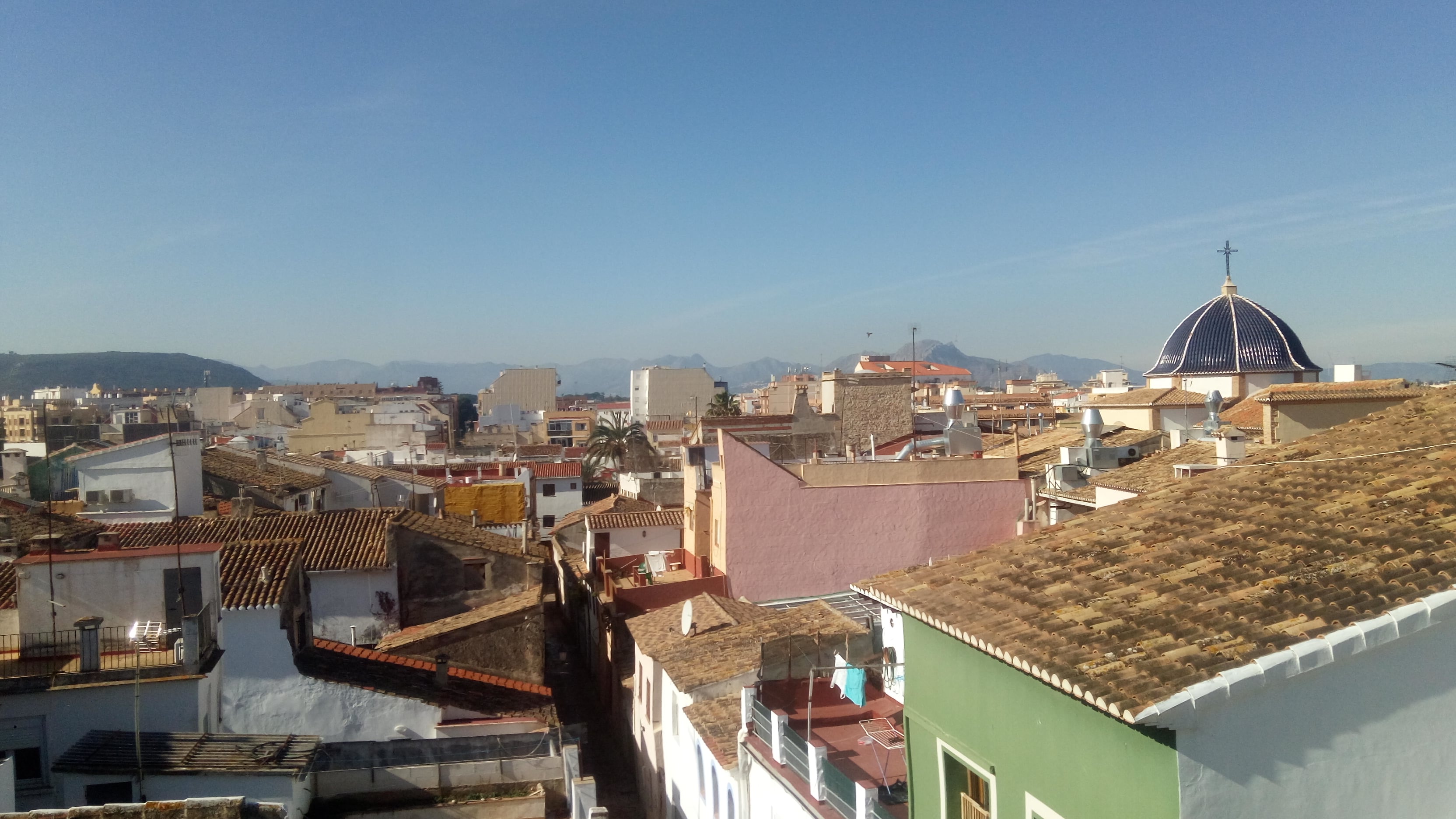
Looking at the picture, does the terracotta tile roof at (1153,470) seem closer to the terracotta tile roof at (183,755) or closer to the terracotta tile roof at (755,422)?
the terracotta tile roof at (183,755)

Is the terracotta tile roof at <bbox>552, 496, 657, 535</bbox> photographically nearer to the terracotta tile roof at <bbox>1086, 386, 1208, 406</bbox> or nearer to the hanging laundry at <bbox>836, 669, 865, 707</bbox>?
the terracotta tile roof at <bbox>1086, 386, 1208, 406</bbox>

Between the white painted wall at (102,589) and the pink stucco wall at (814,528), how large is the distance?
10.7m

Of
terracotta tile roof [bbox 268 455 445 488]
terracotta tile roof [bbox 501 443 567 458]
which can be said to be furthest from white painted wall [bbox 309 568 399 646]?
terracotta tile roof [bbox 501 443 567 458]

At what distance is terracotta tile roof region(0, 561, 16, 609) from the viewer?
48.7 feet

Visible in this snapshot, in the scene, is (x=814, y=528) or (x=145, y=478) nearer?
(x=814, y=528)

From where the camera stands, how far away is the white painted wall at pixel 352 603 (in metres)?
20.5

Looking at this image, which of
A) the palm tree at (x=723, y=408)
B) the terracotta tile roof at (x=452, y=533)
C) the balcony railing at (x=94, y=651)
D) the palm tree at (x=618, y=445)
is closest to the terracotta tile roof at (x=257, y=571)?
the balcony railing at (x=94, y=651)

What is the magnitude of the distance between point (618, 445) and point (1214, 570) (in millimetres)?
51376

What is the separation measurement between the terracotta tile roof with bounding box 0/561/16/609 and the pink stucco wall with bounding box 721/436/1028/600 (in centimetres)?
1248

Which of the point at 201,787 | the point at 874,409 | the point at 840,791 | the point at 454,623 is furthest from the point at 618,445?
the point at 840,791

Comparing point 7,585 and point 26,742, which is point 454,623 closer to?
point 7,585

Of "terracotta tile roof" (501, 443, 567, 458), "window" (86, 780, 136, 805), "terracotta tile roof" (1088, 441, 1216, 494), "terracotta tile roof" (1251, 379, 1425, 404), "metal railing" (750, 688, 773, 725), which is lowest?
"terracotta tile roof" (501, 443, 567, 458)

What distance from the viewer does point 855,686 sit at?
1160 centimetres

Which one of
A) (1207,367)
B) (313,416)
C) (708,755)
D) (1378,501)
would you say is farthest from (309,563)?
(313,416)
